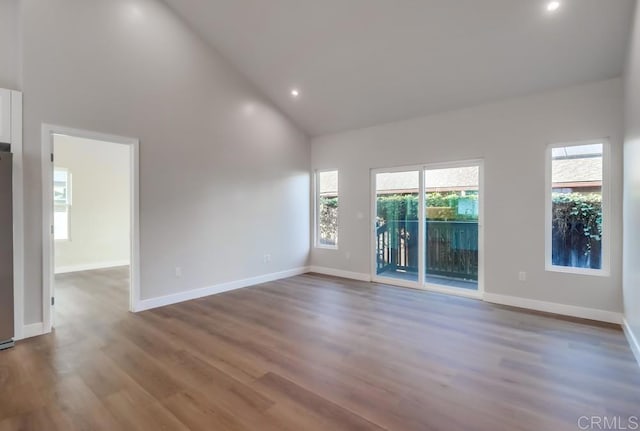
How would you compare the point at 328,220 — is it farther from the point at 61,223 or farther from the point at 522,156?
the point at 61,223

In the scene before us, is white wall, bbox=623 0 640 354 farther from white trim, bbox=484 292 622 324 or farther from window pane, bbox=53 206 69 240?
window pane, bbox=53 206 69 240

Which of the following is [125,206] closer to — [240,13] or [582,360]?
[240,13]

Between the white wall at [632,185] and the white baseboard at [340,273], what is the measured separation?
3.46 meters

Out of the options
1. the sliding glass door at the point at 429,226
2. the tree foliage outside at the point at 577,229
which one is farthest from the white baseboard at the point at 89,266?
the tree foliage outside at the point at 577,229

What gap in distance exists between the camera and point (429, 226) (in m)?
5.15

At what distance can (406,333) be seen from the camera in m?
3.28

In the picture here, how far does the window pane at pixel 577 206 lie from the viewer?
12.4ft

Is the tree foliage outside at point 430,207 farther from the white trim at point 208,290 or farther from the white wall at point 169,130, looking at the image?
the white trim at point 208,290

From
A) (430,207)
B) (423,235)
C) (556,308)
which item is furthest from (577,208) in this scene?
(423,235)

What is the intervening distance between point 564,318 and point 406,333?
207 centimetres

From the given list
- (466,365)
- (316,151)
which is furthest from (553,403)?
(316,151)

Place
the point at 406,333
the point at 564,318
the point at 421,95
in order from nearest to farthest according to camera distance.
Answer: the point at 406,333 → the point at 564,318 → the point at 421,95

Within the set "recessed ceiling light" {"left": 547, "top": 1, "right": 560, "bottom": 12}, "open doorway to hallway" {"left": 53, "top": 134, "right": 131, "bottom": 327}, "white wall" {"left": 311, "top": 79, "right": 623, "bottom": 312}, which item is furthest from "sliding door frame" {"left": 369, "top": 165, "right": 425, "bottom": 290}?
"open doorway to hallway" {"left": 53, "top": 134, "right": 131, "bottom": 327}

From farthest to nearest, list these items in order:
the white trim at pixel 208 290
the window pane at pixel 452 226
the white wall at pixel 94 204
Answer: the white wall at pixel 94 204
the window pane at pixel 452 226
the white trim at pixel 208 290
